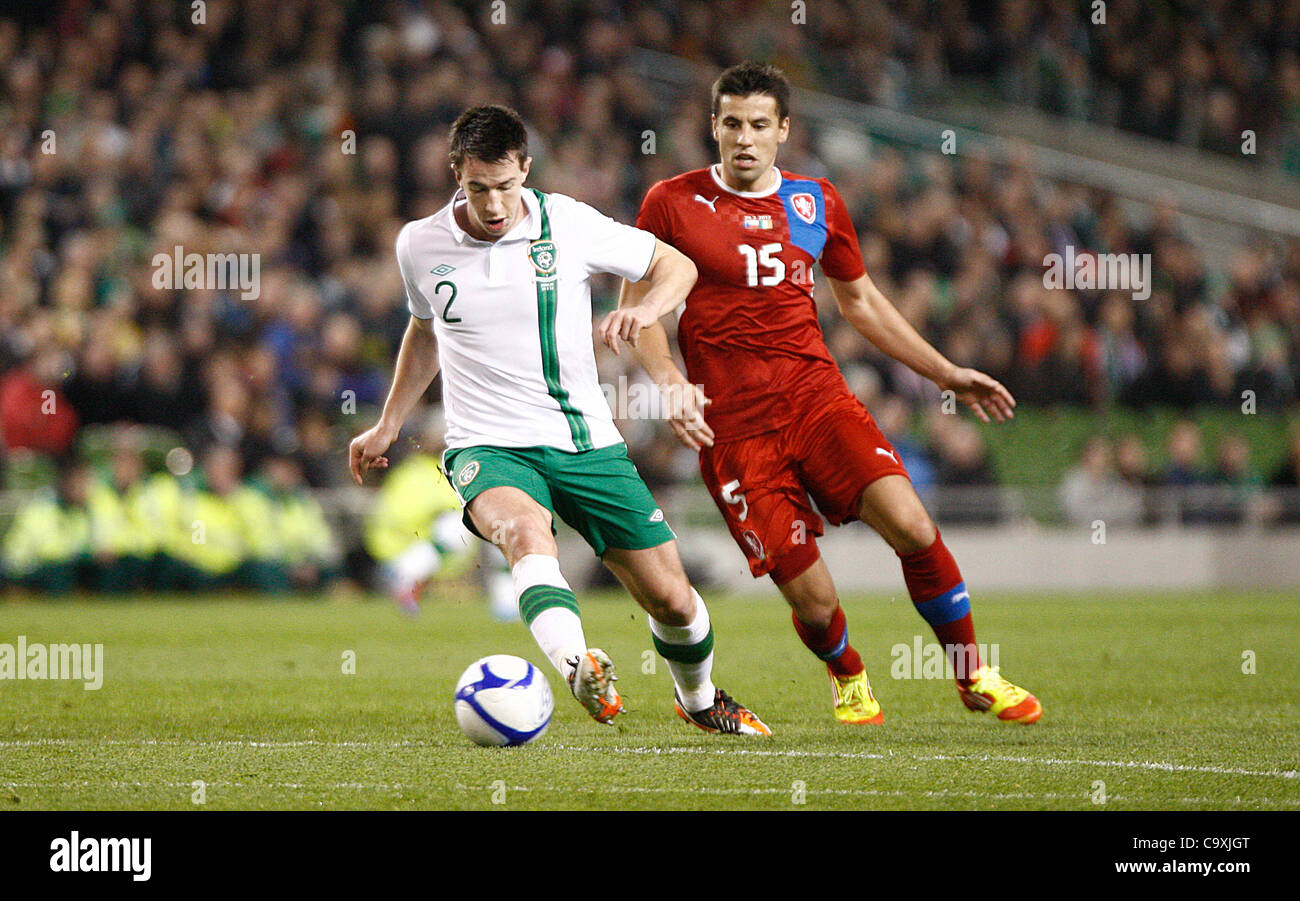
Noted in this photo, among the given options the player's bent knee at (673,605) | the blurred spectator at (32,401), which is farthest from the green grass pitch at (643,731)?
the blurred spectator at (32,401)

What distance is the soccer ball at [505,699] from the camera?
5.80 metres

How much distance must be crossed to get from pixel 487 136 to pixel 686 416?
1.11 metres

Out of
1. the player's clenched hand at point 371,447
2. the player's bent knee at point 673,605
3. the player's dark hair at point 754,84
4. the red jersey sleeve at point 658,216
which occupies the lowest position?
the player's bent knee at point 673,605

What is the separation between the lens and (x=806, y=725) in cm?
678

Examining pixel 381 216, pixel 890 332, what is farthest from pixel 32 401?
pixel 890 332

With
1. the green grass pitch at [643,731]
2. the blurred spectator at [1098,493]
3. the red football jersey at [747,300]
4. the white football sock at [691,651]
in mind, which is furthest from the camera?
the blurred spectator at [1098,493]

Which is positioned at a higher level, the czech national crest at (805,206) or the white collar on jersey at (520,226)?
the czech national crest at (805,206)

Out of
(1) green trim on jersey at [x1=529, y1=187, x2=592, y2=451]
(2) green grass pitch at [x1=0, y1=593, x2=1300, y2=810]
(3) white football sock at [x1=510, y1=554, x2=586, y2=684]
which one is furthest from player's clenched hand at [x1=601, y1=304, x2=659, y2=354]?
(2) green grass pitch at [x1=0, y1=593, x2=1300, y2=810]

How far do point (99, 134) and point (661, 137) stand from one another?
588 centimetres

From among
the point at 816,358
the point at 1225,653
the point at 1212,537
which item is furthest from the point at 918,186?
the point at 816,358

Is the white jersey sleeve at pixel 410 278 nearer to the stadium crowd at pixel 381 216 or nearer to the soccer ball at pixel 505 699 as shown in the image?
the soccer ball at pixel 505 699

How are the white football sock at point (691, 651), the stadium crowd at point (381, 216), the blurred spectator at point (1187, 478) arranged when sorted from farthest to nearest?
1. the blurred spectator at point (1187, 478)
2. the stadium crowd at point (381, 216)
3. the white football sock at point (691, 651)

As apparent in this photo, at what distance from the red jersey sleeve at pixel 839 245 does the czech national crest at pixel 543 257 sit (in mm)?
1351

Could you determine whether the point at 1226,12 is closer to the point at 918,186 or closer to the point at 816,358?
the point at 918,186
